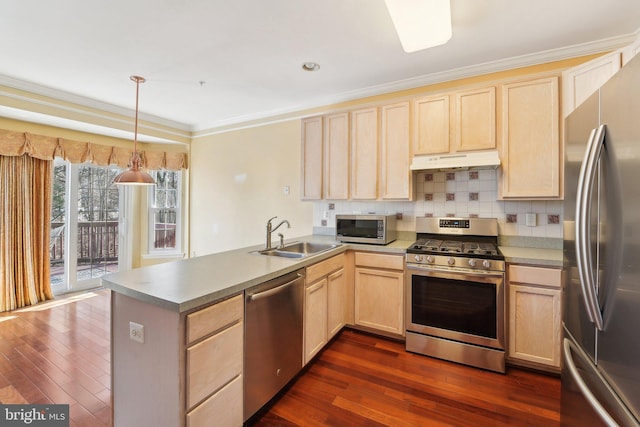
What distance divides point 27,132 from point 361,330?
4.53 metres

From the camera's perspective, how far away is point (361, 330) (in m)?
2.83

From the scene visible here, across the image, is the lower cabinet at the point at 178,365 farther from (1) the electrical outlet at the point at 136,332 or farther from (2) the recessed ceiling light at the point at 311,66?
(2) the recessed ceiling light at the point at 311,66

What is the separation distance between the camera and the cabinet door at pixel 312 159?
3.22 metres

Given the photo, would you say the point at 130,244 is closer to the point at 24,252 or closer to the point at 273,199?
the point at 24,252

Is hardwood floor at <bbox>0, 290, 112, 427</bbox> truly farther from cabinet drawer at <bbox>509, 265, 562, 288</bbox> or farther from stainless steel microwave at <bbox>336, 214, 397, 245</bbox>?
cabinet drawer at <bbox>509, 265, 562, 288</bbox>

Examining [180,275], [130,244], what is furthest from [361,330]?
[130,244]

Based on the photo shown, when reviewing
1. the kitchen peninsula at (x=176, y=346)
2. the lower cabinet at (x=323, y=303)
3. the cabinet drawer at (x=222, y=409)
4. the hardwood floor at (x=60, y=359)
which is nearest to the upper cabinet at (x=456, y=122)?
the lower cabinet at (x=323, y=303)

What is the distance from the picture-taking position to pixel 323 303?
7.82 ft

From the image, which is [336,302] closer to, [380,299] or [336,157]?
[380,299]

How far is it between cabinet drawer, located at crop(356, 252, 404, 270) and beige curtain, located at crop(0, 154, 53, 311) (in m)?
4.05

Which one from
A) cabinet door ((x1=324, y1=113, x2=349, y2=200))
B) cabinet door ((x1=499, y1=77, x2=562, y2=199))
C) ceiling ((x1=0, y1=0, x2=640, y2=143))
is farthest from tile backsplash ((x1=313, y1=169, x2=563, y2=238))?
ceiling ((x1=0, y1=0, x2=640, y2=143))

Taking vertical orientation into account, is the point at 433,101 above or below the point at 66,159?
above

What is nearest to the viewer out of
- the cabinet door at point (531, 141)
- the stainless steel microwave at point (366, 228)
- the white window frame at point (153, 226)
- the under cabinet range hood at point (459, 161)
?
the cabinet door at point (531, 141)

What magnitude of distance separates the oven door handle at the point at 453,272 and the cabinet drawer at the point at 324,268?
63 cm
